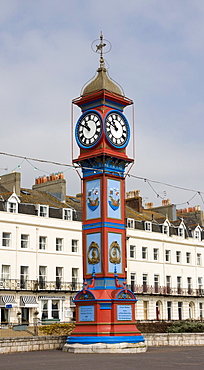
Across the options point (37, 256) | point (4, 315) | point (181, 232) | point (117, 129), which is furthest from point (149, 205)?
point (117, 129)

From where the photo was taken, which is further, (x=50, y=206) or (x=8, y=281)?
(x=50, y=206)

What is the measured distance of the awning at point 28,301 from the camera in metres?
50.2

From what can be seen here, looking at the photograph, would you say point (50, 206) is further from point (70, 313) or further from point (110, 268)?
point (110, 268)

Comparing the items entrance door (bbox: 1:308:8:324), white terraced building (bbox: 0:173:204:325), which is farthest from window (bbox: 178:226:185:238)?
entrance door (bbox: 1:308:8:324)

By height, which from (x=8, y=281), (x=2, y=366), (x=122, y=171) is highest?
(x=122, y=171)

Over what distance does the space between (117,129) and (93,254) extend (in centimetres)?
638

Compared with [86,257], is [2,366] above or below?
below

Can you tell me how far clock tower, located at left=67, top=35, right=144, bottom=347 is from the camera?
27141mm

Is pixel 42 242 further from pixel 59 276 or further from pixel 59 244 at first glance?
pixel 59 276

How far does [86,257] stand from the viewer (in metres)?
28.4

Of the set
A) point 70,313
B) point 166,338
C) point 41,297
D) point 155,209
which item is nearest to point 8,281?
point 41,297

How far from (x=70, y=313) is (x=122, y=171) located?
26.9 m

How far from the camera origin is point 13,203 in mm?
51125

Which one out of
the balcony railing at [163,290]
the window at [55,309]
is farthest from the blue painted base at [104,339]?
the balcony railing at [163,290]
